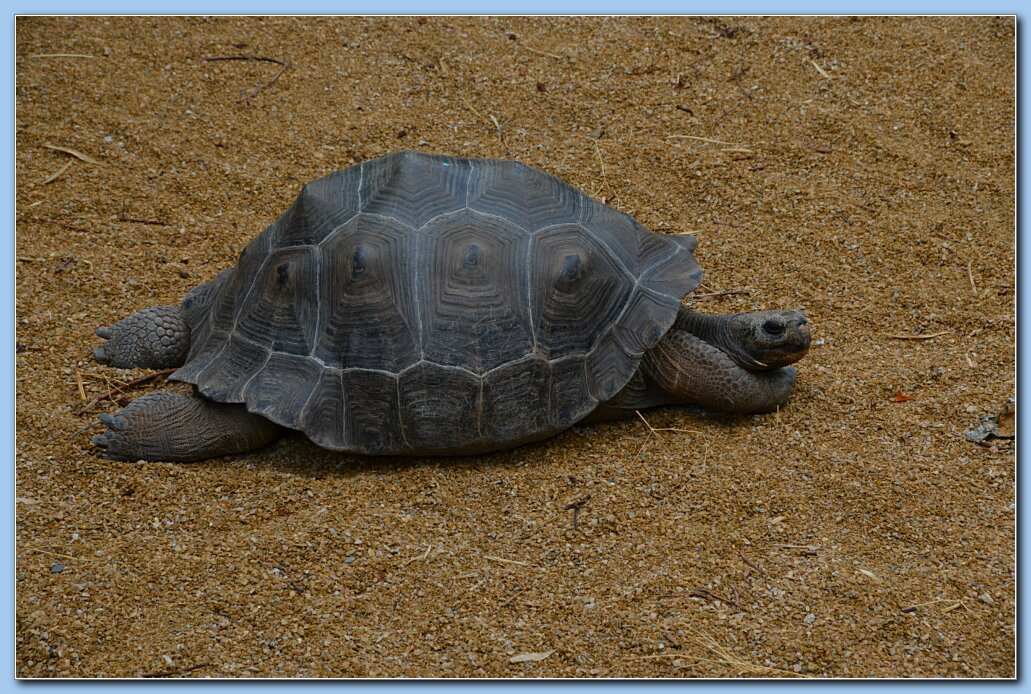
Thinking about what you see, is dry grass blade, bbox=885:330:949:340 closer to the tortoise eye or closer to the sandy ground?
the sandy ground

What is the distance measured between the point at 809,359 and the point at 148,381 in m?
2.90

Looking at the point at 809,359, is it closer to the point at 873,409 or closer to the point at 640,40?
the point at 873,409

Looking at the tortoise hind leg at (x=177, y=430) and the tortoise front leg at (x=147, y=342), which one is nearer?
the tortoise hind leg at (x=177, y=430)

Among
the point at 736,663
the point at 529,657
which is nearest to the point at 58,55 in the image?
the point at 529,657

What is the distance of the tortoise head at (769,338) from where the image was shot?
3900 millimetres

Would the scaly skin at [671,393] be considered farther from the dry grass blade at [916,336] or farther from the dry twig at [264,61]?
the dry twig at [264,61]

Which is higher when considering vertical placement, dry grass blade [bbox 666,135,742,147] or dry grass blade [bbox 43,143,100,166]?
dry grass blade [bbox 666,135,742,147]

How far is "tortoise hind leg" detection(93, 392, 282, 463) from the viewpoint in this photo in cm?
381

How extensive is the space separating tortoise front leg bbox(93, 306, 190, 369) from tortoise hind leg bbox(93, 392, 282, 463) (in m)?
0.45

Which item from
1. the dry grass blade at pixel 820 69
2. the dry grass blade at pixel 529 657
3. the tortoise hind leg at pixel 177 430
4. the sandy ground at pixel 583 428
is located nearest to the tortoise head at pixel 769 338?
the sandy ground at pixel 583 428

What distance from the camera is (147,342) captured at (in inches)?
169

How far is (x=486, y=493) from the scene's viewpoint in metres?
3.65

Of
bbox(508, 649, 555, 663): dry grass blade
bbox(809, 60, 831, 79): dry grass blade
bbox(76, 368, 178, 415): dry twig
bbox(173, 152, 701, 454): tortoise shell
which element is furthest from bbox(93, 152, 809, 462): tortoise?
bbox(809, 60, 831, 79): dry grass blade

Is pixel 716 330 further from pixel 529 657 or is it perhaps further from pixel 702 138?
pixel 702 138
